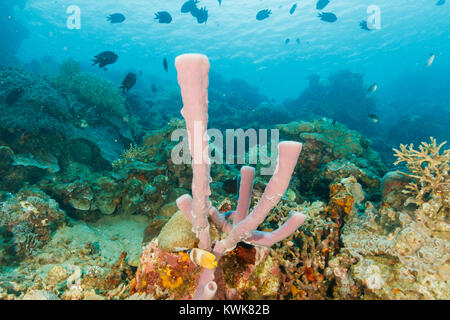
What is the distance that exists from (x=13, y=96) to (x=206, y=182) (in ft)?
21.2

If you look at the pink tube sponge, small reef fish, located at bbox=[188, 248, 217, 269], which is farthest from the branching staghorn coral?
the pink tube sponge

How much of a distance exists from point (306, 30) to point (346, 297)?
38.9 meters

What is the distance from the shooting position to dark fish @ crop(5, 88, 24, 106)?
4.91 metres

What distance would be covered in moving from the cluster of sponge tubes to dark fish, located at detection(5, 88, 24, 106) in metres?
6.12

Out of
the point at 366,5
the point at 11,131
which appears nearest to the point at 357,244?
the point at 11,131

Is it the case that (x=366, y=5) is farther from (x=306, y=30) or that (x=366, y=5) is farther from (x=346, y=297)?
(x=346, y=297)

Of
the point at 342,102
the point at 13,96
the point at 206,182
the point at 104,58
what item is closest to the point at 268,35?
the point at 342,102

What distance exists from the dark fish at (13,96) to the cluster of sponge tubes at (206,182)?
612cm

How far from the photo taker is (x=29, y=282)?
2488 millimetres

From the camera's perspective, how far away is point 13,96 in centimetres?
497

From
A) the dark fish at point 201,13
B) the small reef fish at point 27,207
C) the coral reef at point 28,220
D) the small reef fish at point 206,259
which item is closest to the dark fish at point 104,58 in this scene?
the coral reef at point 28,220

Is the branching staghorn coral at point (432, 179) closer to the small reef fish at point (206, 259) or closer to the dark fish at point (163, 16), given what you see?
the small reef fish at point (206, 259)
